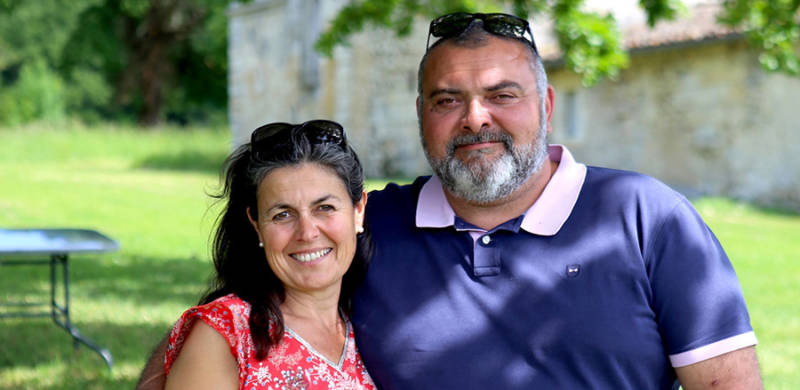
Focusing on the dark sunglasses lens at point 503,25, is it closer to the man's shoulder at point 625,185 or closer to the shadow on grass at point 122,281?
the man's shoulder at point 625,185

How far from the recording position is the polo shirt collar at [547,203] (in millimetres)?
2453

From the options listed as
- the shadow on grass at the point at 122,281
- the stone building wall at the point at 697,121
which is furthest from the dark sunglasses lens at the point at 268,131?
the stone building wall at the point at 697,121

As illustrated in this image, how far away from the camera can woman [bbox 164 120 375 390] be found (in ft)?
7.10

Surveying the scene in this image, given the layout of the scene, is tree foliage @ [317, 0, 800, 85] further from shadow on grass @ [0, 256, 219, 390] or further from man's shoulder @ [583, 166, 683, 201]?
man's shoulder @ [583, 166, 683, 201]

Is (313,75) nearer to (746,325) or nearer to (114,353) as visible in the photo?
(114,353)

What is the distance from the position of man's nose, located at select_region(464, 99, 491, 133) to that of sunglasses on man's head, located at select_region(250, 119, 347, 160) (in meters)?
0.38

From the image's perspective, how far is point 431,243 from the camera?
2.54 m

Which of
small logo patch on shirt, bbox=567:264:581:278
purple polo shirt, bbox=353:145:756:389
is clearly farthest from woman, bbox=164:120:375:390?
small logo patch on shirt, bbox=567:264:581:278

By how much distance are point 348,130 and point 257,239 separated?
19.6 metres

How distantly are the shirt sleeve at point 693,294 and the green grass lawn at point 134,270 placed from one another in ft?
5.68

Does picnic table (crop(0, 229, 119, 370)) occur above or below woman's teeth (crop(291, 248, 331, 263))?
below

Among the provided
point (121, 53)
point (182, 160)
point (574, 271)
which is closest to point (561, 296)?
Result: point (574, 271)

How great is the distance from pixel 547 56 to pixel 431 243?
1652 cm

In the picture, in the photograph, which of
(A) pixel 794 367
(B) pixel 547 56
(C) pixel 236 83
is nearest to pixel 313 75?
(C) pixel 236 83
